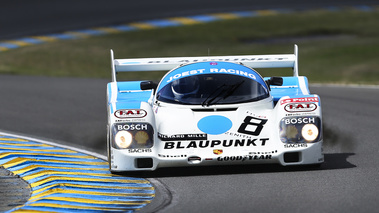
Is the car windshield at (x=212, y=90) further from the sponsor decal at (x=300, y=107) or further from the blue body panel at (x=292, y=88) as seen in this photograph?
the blue body panel at (x=292, y=88)

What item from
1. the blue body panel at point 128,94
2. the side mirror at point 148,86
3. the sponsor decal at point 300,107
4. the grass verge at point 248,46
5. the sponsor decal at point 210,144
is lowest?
the grass verge at point 248,46

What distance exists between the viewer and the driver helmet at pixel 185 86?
9.12 m

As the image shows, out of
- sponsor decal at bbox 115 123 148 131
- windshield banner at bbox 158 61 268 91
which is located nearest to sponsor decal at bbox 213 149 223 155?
sponsor decal at bbox 115 123 148 131

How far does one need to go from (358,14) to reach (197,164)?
20.3 meters

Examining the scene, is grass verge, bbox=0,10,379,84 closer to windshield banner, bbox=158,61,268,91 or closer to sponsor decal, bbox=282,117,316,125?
windshield banner, bbox=158,61,268,91

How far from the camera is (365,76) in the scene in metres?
19.1

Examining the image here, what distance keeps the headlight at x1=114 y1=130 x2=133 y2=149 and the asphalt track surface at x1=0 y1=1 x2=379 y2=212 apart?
Result: 0.43m

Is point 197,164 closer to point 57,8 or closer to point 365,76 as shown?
point 365,76

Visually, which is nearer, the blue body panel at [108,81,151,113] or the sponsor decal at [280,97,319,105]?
the sponsor decal at [280,97,319,105]

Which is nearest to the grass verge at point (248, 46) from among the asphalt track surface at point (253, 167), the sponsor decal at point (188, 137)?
the asphalt track surface at point (253, 167)

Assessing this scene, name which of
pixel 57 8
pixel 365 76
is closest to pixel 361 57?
pixel 365 76

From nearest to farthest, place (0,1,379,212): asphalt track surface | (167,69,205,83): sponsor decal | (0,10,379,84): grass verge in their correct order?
1. (0,1,379,212): asphalt track surface
2. (167,69,205,83): sponsor decal
3. (0,10,379,84): grass verge

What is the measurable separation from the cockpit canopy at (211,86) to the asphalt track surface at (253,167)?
2.52 ft

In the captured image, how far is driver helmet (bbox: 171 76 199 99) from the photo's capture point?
29.9 feet
